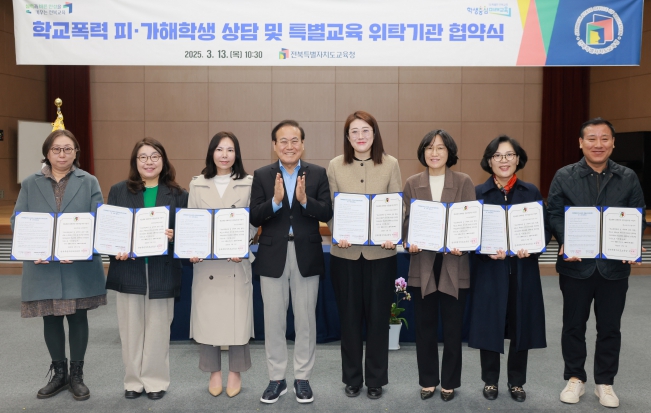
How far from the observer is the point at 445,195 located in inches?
108

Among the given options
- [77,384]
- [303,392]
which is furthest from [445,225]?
[77,384]

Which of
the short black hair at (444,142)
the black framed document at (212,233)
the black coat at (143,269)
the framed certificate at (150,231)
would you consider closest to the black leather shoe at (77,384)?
the black coat at (143,269)

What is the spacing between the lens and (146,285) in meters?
2.75

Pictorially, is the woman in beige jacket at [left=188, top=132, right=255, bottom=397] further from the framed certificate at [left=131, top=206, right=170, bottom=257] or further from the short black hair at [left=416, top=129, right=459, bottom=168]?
the short black hair at [left=416, top=129, right=459, bottom=168]

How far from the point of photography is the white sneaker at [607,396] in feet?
9.08

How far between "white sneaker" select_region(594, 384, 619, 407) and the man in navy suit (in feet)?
5.17

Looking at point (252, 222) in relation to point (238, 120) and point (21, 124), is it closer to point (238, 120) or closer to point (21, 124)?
point (238, 120)

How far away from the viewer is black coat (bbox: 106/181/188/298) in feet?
8.98

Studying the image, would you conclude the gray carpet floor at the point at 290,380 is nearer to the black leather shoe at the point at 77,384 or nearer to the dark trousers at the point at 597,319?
the black leather shoe at the point at 77,384

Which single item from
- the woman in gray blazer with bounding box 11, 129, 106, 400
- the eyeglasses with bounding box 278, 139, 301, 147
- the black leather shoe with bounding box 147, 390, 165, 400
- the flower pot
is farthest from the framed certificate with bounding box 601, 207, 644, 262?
the woman in gray blazer with bounding box 11, 129, 106, 400

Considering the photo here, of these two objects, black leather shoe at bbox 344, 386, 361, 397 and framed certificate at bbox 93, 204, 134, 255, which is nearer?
framed certificate at bbox 93, 204, 134, 255

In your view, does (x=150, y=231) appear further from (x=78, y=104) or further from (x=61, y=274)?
(x=78, y=104)

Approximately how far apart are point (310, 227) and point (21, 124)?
27.1 ft

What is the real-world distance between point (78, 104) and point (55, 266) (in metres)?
7.48
